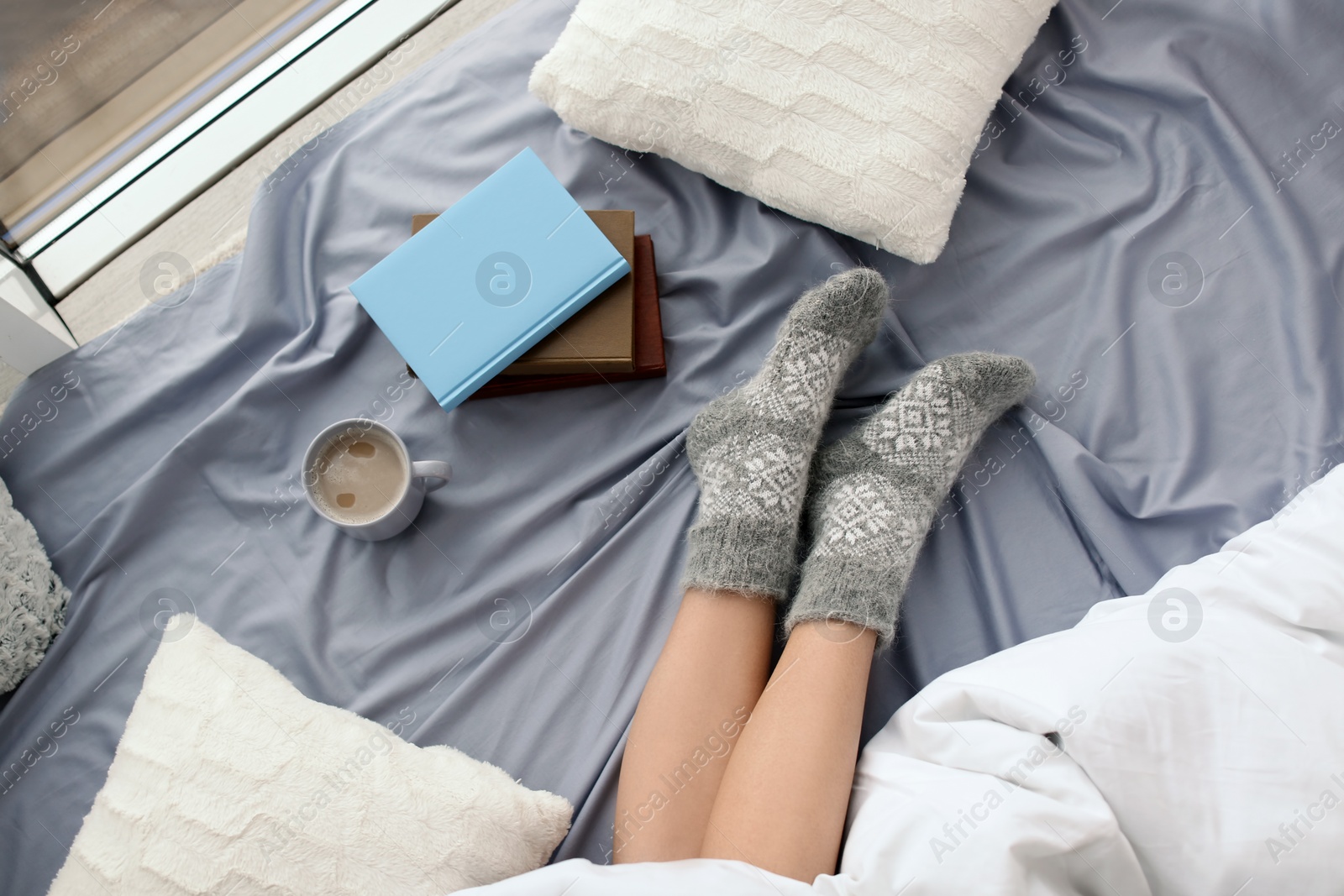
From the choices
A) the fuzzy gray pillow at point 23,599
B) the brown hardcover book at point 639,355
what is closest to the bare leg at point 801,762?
the brown hardcover book at point 639,355

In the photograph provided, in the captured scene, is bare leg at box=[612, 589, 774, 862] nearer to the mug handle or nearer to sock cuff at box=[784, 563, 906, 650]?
sock cuff at box=[784, 563, 906, 650]

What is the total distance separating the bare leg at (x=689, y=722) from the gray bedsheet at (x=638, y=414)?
0.14 ft

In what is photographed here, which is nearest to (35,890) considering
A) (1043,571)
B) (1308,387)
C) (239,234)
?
(239,234)

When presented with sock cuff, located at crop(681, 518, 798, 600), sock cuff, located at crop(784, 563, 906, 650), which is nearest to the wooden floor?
sock cuff, located at crop(681, 518, 798, 600)

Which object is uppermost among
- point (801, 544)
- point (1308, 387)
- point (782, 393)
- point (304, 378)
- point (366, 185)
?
point (366, 185)

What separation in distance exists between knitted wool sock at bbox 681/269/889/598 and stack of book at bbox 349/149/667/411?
0.13 m

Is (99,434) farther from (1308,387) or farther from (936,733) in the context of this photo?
(1308,387)

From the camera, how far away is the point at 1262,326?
2.69 feet

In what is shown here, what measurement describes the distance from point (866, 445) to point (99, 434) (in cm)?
85

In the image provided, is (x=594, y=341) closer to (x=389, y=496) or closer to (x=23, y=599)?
(x=389, y=496)

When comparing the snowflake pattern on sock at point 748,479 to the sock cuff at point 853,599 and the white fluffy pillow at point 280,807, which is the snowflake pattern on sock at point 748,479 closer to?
the sock cuff at point 853,599

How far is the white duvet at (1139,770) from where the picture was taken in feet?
1.81

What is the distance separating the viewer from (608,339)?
81cm

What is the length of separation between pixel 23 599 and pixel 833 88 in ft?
3.13
